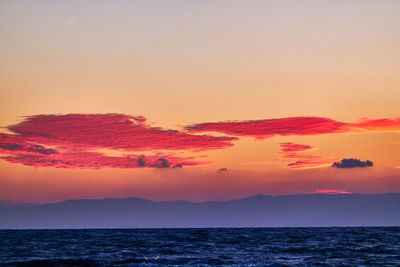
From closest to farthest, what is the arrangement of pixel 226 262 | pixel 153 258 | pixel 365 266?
1. pixel 365 266
2. pixel 226 262
3. pixel 153 258

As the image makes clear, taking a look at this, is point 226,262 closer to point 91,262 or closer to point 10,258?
point 91,262

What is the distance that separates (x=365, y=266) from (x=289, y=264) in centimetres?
616

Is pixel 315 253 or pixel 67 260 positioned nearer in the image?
pixel 67 260

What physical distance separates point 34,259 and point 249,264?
2138 cm

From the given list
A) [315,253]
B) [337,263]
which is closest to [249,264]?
[337,263]

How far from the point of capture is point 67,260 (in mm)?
45000

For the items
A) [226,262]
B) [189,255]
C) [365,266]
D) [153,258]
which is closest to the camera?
[365,266]

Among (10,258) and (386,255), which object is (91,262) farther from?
(386,255)

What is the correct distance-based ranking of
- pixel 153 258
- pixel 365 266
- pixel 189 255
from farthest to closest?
1. pixel 189 255
2. pixel 153 258
3. pixel 365 266

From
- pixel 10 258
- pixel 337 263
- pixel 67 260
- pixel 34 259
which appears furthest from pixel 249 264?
pixel 10 258

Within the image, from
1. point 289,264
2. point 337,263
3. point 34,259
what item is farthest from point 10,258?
point 337,263

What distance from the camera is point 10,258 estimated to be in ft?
157

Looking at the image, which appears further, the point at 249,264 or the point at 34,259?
the point at 34,259

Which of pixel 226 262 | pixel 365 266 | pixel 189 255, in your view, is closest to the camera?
pixel 365 266
